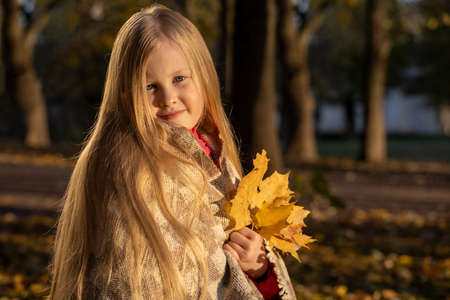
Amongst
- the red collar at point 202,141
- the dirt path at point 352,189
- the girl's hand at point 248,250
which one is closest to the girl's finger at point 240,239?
the girl's hand at point 248,250

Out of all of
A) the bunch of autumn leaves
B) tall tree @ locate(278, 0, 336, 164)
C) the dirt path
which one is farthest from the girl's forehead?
tall tree @ locate(278, 0, 336, 164)

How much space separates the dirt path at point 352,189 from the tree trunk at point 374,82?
5.72ft

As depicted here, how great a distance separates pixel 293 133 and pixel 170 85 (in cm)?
1365

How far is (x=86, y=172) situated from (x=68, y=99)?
28208 mm

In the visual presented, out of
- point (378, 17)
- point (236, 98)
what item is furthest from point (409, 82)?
point (236, 98)

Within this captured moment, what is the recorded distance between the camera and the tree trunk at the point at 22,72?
17.7 metres

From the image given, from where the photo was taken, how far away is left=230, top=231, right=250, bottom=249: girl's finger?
6.07 ft

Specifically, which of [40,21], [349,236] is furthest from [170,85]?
[40,21]

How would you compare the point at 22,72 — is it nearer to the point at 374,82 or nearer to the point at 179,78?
the point at 374,82

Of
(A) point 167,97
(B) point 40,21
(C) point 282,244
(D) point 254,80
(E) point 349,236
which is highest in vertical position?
(B) point 40,21

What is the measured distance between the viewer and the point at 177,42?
6.06 ft

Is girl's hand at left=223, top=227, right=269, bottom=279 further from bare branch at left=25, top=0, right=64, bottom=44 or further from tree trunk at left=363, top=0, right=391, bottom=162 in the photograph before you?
bare branch at left=25, top=0, right=64, bottom=44

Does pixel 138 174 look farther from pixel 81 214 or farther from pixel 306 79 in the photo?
pixel 306 79

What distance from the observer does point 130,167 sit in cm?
166
